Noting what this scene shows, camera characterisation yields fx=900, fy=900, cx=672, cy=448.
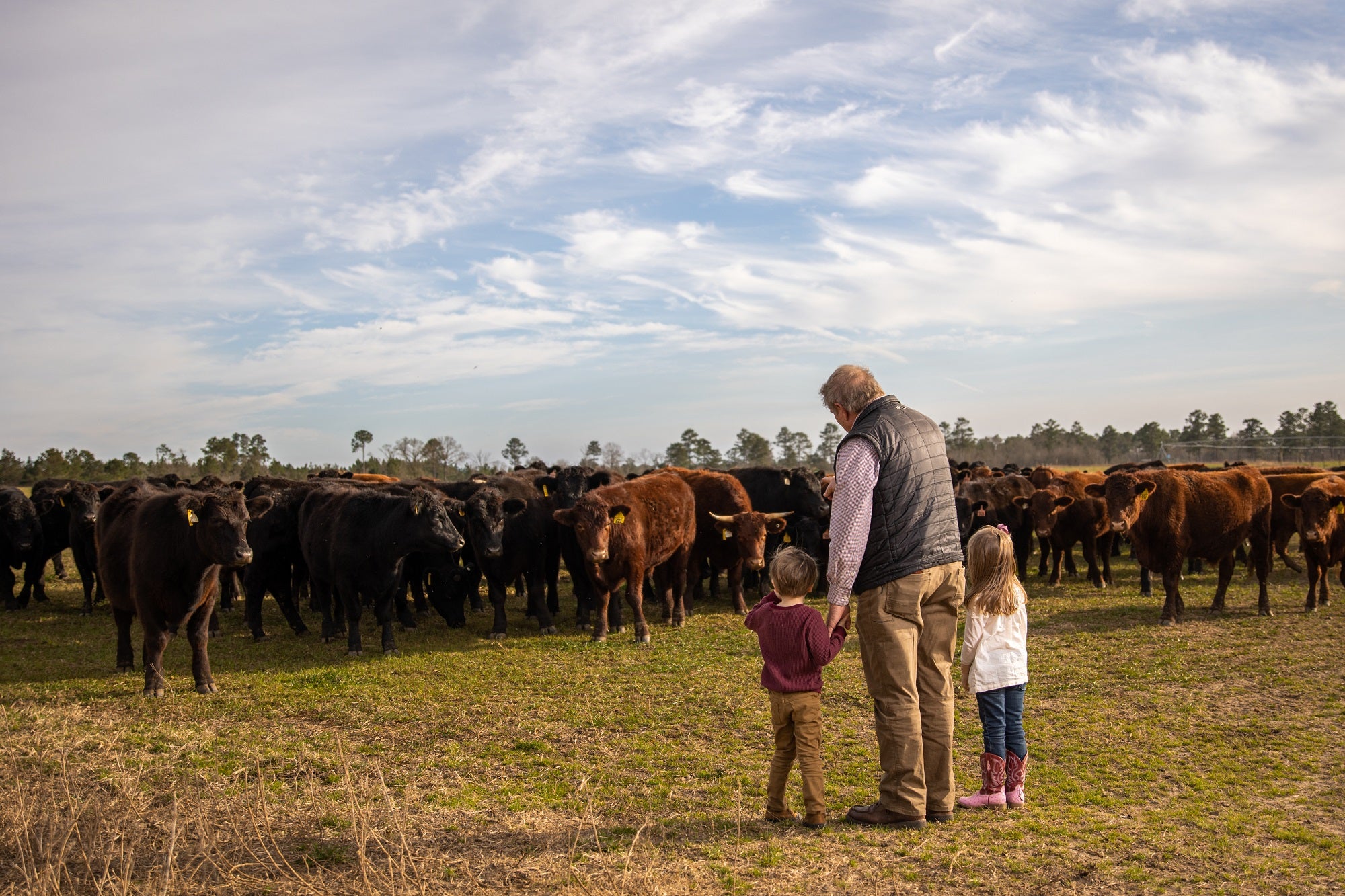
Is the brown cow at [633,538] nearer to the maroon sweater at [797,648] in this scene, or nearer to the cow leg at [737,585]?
the cow leg at [737,585]

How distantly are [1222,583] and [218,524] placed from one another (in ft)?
44.6

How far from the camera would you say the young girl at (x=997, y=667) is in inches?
224

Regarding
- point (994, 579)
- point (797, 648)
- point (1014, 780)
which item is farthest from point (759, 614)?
point (1014, 780)

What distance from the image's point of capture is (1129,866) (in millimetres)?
4898

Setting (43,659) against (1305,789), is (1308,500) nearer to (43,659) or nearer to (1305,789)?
(1305,789)

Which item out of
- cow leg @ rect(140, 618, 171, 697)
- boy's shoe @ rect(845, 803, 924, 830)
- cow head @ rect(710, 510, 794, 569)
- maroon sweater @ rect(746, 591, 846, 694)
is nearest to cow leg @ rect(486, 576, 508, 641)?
cow head @ rect(710, 510, 794, 569)

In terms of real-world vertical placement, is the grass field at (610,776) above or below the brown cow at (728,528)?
below

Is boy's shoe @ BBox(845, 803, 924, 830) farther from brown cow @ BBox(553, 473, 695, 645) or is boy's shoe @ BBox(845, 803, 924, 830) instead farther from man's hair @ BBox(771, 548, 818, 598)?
brown cow @ BBox(553, 473, 695, 645)

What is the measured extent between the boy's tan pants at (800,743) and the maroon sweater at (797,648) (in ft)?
0.24

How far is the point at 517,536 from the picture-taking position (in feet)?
Answer: 44.7

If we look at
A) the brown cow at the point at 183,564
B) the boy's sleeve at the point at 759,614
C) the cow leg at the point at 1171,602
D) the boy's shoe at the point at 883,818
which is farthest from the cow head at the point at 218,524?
the cow leg at the point at 1171,602

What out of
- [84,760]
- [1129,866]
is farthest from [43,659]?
[1129,866]

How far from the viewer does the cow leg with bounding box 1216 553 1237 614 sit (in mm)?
13359

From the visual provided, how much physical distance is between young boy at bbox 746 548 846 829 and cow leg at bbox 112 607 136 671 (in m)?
7.96
